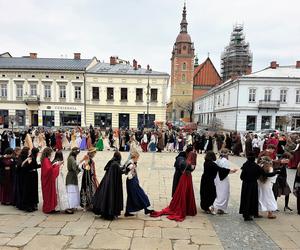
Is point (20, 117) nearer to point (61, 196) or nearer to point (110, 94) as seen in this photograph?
point (110, 94)

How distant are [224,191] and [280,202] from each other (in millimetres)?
2443

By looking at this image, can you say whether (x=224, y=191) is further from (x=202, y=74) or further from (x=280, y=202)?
(x=202, y=74)

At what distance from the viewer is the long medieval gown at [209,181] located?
663 centimetres

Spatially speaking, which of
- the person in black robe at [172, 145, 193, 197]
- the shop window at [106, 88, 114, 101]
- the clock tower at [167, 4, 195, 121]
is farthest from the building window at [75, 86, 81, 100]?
the clock tower at [167, 4, 195, 121]

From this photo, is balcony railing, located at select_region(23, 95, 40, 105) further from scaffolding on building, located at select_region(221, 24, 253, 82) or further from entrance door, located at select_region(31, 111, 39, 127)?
scaffolding on building, located at select_region(221, 24, 253, 82)

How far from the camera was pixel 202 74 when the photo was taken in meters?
84.0

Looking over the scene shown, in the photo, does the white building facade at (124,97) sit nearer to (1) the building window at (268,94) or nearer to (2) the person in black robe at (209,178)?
(1) the building window at (268,94)

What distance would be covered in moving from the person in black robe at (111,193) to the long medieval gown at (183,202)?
981 mm

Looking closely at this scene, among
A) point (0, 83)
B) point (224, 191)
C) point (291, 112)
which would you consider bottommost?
point (224, 191)

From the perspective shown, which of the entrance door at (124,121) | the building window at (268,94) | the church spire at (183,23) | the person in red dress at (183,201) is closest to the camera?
the person in red dress at (183,201)

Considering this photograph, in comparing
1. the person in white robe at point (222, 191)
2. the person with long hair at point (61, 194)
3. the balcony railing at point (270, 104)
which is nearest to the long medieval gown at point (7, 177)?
the person with long hair at point (61, 194)

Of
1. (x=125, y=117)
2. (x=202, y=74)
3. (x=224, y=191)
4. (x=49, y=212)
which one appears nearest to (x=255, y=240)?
(x=224, y=191)

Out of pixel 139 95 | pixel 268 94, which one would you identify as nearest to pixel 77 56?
pixel 139 95

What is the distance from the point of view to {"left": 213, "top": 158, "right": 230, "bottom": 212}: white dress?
6762mm
